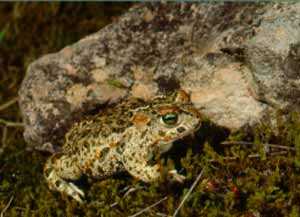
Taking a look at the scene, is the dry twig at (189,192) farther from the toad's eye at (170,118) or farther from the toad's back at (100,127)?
the toad's back at (100,127)

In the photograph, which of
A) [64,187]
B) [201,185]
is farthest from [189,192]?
[64,187]

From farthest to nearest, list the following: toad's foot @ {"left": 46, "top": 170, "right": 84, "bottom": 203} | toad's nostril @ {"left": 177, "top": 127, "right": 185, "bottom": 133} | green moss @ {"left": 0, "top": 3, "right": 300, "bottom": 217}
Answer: toad's foot @ {"left": 46, "top": 170, "right": 84, "bottom": 203}, toad's nostril @ {"left": 177, "top": 127, "right": 185, "bottom": 133}, green moss @ {"left": 0, "top": 3, "right": 300, "bottom": 217}

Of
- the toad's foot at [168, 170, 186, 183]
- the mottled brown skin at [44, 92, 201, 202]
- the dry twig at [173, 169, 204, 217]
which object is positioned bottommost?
the dry twig at [173, 169, 204, 217]

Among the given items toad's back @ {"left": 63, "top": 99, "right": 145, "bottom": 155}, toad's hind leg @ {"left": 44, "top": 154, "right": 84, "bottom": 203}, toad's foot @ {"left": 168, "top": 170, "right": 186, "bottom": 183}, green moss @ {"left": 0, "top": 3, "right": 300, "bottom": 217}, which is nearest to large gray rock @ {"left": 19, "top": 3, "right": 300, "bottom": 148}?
green moss @ {"left": 0, "top": 3, "right": 300, "bottom": 217}

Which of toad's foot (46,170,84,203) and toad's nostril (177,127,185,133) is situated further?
toad's foot (46,170,84,203)

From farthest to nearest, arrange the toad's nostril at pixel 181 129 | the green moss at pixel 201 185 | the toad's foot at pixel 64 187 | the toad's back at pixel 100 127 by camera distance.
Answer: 1. the toad's foot at pixel 64 187
2. the toad's back at pixel 100 127
3. the toad's nostril at pixel 181 129
4. the green moss at pixel 201 185

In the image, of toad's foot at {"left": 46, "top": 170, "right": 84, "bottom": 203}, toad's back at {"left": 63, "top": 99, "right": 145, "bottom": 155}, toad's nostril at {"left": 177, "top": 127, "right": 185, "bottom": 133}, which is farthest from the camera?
toad's foot at {"left": 46, "top": 170, "right": 84, "bottom": 203}

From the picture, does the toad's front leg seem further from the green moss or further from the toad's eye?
the toad's eye

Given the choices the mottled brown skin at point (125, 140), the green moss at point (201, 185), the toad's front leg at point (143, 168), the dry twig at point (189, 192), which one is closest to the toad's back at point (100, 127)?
the mottled brown skin at point (125, 140)

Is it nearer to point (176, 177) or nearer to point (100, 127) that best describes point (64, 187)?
point (100, 127)
